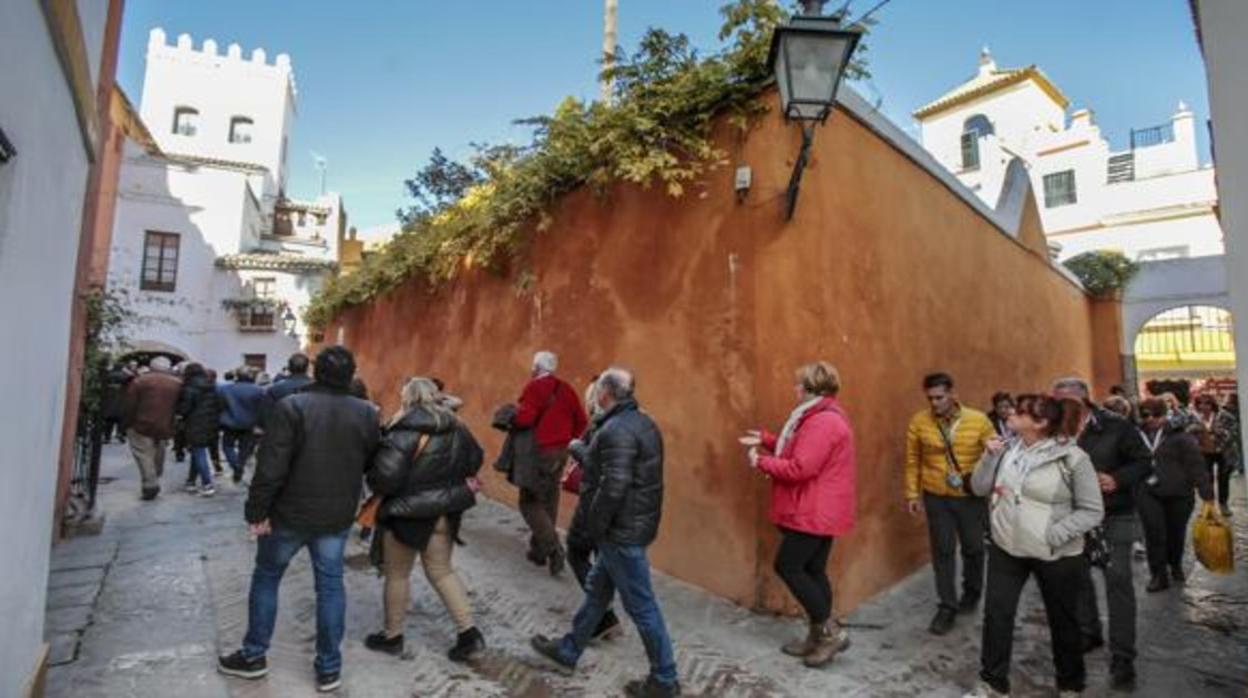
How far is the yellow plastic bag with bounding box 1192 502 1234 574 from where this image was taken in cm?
498

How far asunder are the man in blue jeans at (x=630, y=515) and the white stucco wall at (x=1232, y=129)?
267 centimetres

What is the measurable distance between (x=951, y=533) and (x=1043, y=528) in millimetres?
1559

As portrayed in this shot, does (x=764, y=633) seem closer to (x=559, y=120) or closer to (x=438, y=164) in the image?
(x=559, y=120)

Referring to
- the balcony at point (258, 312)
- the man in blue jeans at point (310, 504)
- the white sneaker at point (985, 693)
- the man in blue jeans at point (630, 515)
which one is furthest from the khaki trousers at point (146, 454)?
the balcony at point (258, 312)

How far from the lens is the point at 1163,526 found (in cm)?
600

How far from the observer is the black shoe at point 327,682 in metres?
3.77

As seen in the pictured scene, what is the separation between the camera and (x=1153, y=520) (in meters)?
5.98

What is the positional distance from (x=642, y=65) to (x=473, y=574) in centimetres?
455

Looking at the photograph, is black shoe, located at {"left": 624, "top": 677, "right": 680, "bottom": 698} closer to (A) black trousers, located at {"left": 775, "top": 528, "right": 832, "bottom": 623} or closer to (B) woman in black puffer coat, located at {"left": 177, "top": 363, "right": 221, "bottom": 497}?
(A) black trousers, located at {"left": 775, "top": 528, "right": 832, "bottom": 623}

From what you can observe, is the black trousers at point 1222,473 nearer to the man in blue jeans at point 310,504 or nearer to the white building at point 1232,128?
the white building at point 1232,128

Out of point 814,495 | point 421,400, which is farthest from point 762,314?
point 421,400

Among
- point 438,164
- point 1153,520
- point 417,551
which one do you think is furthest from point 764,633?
point 438,164

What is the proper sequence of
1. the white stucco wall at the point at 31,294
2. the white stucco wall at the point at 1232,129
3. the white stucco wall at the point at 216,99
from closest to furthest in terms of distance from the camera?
1. the white stucco wall at the point at 31,294
2. the white stucco wall at the point at 1232,129
3. the white stucco wall at the point at 216,99

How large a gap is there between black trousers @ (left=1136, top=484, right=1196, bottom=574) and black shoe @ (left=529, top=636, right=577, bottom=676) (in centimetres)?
507
